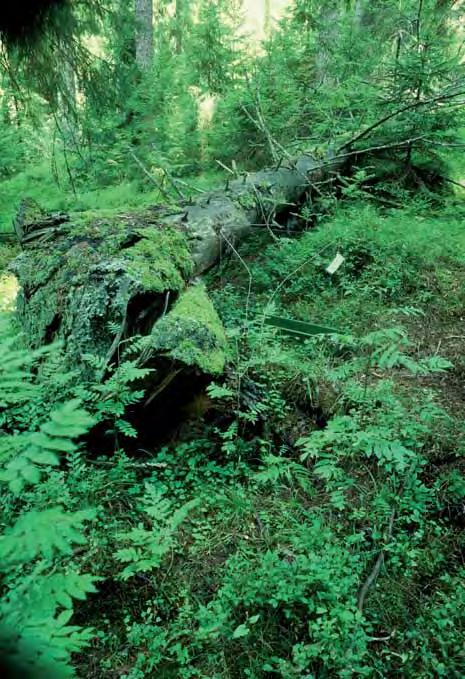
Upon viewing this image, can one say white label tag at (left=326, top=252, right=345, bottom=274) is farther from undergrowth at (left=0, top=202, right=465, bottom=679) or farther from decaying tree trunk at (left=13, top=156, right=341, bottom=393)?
undergrowth at (left=0, top=202, right=465, bottom=679)

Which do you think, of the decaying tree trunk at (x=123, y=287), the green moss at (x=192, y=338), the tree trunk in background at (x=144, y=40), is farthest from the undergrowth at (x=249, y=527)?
the tree trunk in background at (x=144, y=40)

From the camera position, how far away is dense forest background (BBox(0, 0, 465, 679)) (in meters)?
2.14

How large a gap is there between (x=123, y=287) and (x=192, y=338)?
0.74m

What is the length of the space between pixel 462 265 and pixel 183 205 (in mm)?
3557

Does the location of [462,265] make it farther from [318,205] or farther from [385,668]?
[385,668]

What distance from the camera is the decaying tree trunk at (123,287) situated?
132 inches

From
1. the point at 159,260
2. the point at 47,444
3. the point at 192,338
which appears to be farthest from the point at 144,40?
the point at 47,444

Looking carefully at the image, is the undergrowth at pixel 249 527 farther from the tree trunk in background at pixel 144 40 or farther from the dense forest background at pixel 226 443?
the tree trunk in background at pixel 144 40

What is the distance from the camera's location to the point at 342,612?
2.24 m

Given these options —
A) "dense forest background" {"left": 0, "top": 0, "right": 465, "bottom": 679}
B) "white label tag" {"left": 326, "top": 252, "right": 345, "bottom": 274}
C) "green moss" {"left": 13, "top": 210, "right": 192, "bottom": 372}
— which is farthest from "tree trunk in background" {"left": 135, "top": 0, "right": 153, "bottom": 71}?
"green moss" {"left": 13, "top": 210, "right": 192, "bottom": 372}

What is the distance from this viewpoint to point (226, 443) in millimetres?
3104

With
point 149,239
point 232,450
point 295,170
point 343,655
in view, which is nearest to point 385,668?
point 343,655

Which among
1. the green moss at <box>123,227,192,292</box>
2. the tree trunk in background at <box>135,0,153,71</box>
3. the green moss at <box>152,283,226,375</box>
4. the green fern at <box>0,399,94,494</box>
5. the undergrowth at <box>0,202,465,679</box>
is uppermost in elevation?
the tree trunk in background at <box>135,0,153,71</box>

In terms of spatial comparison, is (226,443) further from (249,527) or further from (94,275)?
(94,275)
